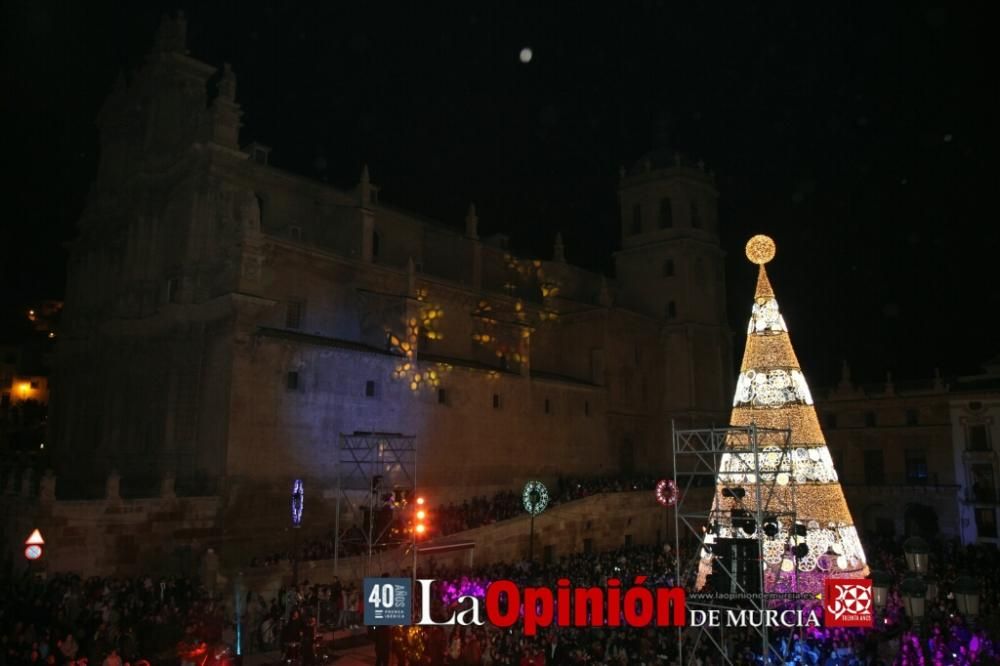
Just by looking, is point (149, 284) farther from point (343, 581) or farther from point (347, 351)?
point (343, 581)

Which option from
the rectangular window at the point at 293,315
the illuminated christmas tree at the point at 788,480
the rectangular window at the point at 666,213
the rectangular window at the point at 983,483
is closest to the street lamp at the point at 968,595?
the illuminated christmas tree at the point at 788,480

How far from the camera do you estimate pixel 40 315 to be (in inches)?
2318

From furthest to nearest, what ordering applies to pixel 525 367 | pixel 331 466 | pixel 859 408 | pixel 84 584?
pixel 859 408 < pixel 525 367 < pixel 331 466 < pixel 84 584

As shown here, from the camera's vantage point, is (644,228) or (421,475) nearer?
(421,475)

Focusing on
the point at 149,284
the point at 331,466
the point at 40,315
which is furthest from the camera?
the point at 40,315

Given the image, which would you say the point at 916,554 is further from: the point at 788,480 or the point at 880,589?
the point at 788,480

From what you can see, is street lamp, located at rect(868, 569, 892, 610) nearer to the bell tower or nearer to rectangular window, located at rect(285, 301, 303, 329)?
rectangular window, located at rect(285, 301, 303, 329)

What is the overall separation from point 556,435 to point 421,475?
9.47 metres

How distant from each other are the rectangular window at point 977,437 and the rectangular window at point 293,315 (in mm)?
35800

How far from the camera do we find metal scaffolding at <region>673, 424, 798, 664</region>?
12.5 m

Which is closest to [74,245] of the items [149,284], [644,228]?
[149,284]

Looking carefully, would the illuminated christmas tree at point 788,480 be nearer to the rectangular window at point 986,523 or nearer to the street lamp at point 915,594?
the street lamp at point 915,594

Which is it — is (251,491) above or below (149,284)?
below

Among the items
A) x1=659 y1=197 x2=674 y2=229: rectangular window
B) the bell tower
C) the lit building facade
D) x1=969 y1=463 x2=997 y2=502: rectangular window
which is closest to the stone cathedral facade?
the bell tower
